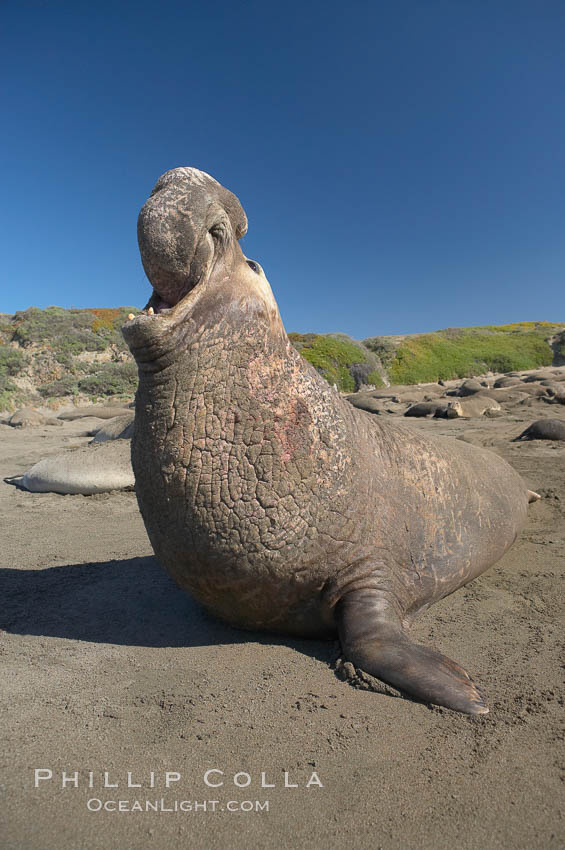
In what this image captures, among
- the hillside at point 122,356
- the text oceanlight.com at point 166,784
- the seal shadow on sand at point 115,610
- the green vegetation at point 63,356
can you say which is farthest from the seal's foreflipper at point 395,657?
the green vegetation at point 63,356

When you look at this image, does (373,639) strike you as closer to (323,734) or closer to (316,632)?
(316,632)

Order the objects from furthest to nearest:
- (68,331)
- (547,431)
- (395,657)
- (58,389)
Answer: (68,331), (58,389), (547,431), (395,657)

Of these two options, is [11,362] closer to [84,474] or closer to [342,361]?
[342,361]

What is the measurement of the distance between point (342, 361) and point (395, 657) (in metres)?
19.4

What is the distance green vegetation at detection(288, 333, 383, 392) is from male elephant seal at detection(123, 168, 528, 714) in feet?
56.7

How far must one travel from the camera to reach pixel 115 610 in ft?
10.7

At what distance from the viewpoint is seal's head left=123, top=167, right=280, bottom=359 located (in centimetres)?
229

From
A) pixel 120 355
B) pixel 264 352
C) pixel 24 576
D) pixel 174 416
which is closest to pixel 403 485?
pixel 264 352

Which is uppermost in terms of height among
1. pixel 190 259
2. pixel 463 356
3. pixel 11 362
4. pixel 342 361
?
pixel 11 362

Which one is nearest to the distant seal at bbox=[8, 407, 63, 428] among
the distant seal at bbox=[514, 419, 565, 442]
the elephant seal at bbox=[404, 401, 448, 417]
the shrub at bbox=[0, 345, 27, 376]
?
the shrub at bbox=[0, 345, 27, 376]

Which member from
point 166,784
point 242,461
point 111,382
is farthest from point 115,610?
point 111,382

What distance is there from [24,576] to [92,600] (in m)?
0.79

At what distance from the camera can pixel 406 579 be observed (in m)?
2.81

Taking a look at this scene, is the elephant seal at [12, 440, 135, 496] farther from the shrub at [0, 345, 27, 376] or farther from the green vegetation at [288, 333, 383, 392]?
the shrub at [0, 345, 27, 376]
